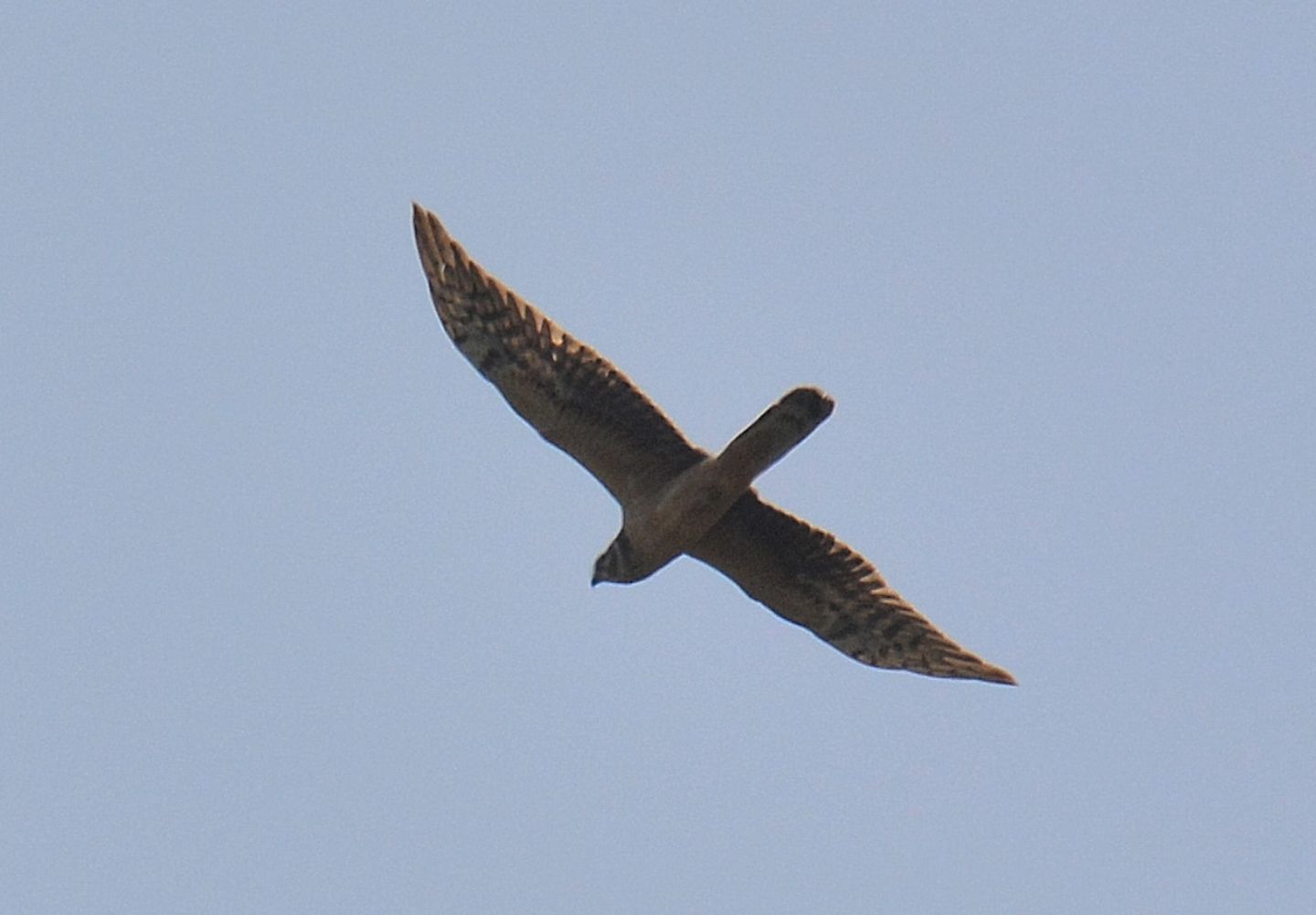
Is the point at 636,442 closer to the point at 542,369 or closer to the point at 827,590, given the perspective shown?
the point at 542,369

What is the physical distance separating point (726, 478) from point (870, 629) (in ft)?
7.77

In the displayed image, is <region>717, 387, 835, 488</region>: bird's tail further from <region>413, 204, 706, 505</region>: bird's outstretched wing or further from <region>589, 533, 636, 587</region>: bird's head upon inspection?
<region>589, 533, 636, 587</region>: bird's head

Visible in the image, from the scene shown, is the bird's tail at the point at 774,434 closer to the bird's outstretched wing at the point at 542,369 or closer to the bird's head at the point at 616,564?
the bird's outstretched wing at the point at 542,369

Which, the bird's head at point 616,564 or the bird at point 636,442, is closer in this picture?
the bird at point 636,442

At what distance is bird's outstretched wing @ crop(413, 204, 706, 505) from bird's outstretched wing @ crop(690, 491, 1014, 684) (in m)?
0.93

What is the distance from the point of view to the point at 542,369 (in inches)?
812

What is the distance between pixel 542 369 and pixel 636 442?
100 centimetres

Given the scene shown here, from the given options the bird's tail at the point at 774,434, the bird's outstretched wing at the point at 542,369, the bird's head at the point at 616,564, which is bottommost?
the bird's head at the point at 616,564

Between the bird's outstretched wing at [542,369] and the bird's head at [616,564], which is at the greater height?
the bird's outstretched wing at [542,369]

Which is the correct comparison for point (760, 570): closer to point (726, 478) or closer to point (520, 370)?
point (726, 478)

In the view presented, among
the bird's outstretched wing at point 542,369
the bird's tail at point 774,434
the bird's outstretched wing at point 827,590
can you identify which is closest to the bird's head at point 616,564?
the bird's outstretched wing at point 827,590

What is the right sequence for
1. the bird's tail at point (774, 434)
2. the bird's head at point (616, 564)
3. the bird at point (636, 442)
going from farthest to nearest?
1. the bird's head at point (616, 564)
2. the bird at point (636, 442)
3. the bird's tail at point (774, 434)

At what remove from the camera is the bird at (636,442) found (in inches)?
808

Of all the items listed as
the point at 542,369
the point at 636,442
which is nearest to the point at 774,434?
the point at 636,442
